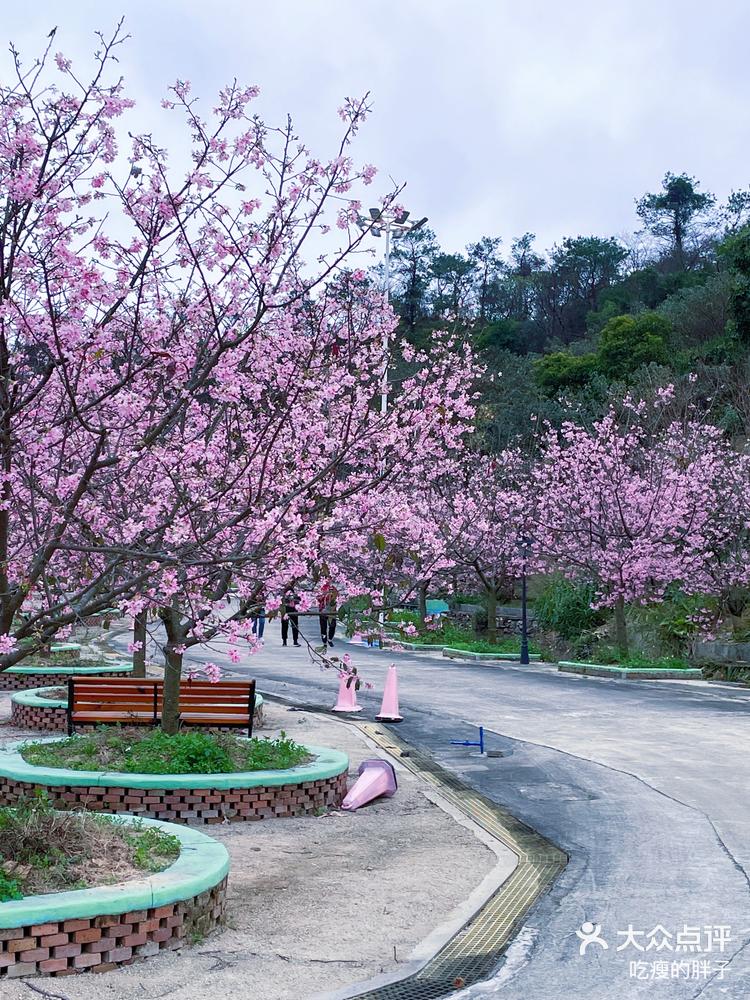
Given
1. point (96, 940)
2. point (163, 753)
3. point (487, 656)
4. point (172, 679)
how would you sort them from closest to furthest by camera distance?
point (96, 940) < point (163, 753) < point (172, 679) < point (487, 656)

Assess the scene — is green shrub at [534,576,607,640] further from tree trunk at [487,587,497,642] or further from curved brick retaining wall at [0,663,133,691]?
curved brick retaining wall at [0,663,133,691]

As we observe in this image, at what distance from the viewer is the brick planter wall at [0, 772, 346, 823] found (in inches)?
382

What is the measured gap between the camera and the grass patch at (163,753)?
1026 cm

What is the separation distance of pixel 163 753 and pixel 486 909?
429 centimetres

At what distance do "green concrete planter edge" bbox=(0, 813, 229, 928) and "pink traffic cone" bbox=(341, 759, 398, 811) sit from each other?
378 cm

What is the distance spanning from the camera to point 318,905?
7.41 metres

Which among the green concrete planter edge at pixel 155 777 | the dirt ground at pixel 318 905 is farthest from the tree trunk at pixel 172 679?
the dirt ground at pixel 318 905

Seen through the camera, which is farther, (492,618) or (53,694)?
(492,618)

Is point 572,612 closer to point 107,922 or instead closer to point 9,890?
point 107,922

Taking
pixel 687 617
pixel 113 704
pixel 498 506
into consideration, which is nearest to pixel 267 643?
pixel 498 506

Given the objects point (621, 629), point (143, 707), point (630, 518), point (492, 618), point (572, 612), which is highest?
point (630, 518)

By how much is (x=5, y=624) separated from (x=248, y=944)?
8.02ft

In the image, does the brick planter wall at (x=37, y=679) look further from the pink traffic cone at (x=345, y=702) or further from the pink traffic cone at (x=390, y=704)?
the pink traffic cone at (x=390, y=704)

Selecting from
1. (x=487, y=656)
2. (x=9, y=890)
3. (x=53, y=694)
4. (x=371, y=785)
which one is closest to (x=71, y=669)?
(x=53, y=694)
